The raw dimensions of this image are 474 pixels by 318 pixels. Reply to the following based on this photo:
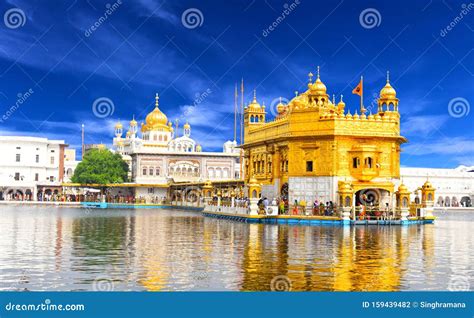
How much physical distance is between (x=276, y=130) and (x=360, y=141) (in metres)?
6.14

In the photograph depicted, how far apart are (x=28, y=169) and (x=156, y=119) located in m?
18.7

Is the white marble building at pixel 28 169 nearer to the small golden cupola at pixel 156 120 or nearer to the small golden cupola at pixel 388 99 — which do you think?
the small golden cupola at pixel 156 120

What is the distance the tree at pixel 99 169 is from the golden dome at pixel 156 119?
8.24 meters

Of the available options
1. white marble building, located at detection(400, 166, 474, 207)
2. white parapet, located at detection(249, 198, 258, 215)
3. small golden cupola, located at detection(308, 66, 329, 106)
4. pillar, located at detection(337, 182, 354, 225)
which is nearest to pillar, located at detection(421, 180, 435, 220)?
pillar, located at detection(337, 182, 354, 225)

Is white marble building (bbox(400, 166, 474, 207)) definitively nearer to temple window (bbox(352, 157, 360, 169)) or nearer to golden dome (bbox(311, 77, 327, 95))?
golden dome (bbox(311, 77, 327, 95))

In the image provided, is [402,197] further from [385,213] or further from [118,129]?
[118,129]

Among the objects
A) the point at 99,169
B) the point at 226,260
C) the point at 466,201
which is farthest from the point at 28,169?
the point at 226,260

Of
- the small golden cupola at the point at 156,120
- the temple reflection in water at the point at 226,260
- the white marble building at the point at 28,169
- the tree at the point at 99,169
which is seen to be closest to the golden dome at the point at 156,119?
the small golden cupola at the point at 156,120

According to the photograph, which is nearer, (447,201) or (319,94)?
(319,94)

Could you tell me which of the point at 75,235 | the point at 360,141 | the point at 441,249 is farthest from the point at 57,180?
the point at 441,249

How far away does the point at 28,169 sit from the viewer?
85.9 metres

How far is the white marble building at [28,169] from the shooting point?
83.4 metres

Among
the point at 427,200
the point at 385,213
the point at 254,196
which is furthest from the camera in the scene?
the point at 427,200
